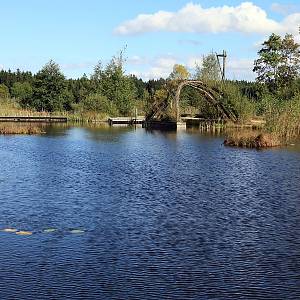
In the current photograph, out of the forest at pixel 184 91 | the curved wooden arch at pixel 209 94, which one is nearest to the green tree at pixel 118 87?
the forest at pixel 184 91

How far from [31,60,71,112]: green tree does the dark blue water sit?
58193mm

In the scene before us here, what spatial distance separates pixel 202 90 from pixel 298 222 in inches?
1861

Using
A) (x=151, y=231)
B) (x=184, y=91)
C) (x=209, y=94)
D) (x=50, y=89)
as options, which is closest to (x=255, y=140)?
(x=209, y=94)

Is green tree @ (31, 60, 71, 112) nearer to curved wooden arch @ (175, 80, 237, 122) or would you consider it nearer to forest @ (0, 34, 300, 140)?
forest @ (0, 34, 300, 140)

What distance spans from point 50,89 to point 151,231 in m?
74.3

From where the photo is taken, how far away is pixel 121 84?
272 feet

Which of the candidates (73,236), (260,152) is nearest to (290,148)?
(260,152)

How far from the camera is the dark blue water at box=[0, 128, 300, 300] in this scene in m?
9.65

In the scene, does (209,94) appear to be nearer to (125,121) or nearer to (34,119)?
(125,121)

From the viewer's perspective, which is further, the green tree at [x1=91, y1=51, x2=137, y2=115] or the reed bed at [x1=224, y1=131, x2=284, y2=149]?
the green tree at [x1=91, y1=51, x2=137, y2=115]

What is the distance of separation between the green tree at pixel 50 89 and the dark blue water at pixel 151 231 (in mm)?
58193

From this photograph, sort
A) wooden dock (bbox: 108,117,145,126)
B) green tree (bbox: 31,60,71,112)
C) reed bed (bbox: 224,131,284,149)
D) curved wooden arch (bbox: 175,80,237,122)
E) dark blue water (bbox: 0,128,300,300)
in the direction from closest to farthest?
dark blue water (bbox: 0,128,300,300)
reed bed (bbox: 224,131,284,149)
curved wooden arch (bbox: 175,80,237,122)
wooden dock (bbox: 108,117,145,126)
green tree (bbox: 31,60,71,112)

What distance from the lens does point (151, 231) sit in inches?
534

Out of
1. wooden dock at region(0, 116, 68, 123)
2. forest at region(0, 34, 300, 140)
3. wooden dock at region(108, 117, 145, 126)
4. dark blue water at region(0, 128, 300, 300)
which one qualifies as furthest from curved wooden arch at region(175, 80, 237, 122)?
dark blue water at region(0, 128, 300, 300)
